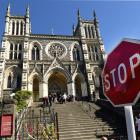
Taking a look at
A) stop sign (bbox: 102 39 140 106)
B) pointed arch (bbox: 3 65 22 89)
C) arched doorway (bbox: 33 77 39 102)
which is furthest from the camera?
arched doorway (bbox: 33 77 39 102)

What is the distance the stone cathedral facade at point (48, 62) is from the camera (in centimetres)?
3025

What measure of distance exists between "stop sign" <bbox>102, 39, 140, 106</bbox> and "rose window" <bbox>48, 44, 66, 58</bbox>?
31566 millimetres

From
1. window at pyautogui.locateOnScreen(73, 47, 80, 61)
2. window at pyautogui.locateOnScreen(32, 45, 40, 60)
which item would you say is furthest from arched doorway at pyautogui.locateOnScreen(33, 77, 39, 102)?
window at pyautogui.locateOnScreen(73, 47, 80, 61)

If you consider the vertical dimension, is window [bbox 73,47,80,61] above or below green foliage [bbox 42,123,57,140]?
above

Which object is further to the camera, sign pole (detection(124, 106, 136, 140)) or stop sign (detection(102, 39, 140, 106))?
sign pole (detection(124, 106, 136, 140))

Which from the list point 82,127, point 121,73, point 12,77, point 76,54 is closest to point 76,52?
point 76,54

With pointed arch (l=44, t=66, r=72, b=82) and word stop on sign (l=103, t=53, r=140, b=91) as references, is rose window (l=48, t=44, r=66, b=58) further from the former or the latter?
word stop on sign (l=103, t=53, r=140, b=91)

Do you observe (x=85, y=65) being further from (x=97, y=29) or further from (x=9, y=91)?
(x=9, y=91)

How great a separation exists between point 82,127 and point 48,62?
17815mm

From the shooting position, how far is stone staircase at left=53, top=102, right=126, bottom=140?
46.8 feet

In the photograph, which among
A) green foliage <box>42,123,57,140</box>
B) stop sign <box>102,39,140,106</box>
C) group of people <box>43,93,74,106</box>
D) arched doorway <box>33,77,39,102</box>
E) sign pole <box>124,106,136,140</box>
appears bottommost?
green foliage <box>42,123,57,140</box>

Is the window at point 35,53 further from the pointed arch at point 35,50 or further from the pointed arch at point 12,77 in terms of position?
the pointed arch at point 12,77

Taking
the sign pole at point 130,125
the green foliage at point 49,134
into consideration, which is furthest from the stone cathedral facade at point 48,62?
the sign pole at point 130,125

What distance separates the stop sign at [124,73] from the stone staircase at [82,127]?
12608mm
